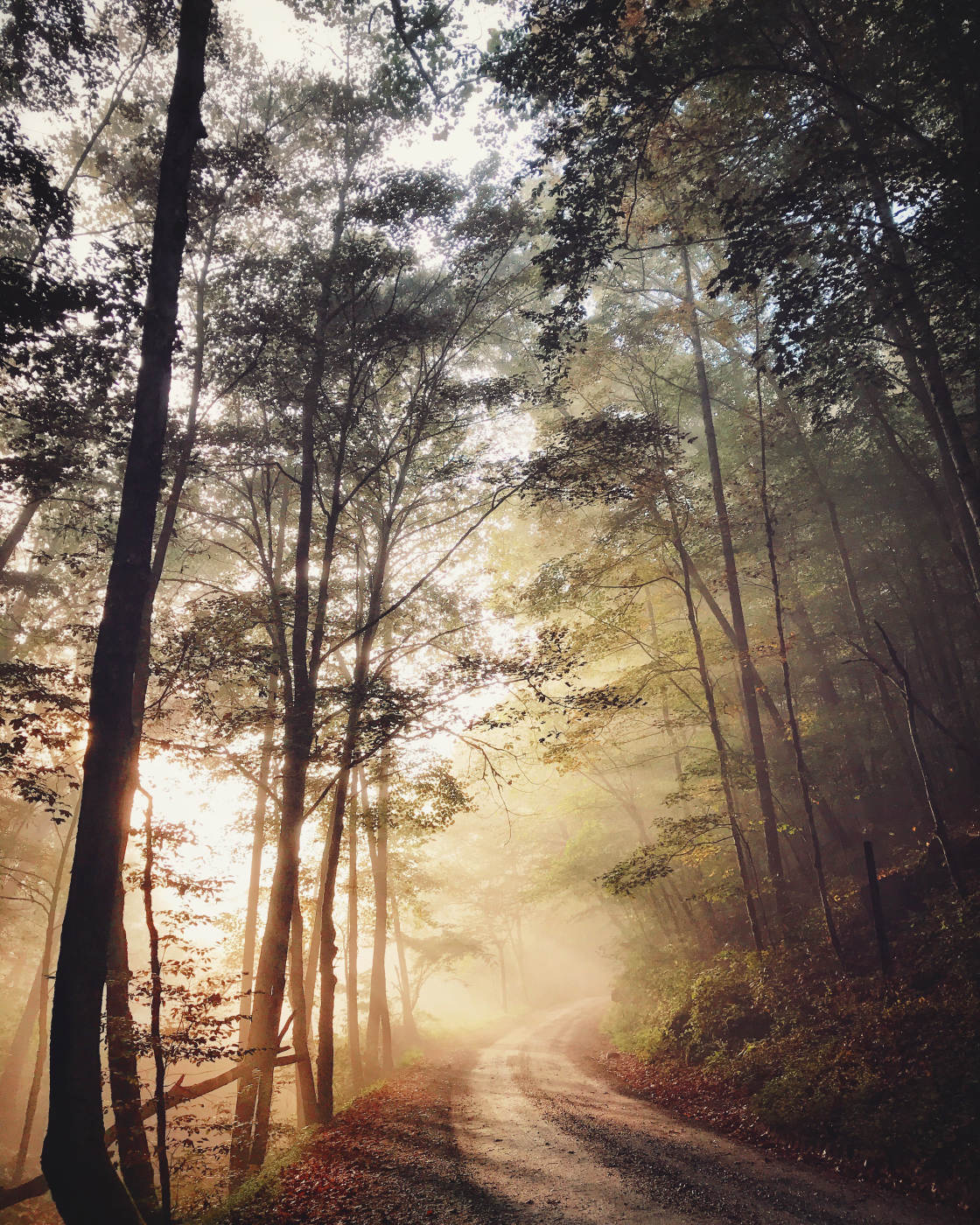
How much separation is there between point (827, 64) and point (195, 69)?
8.35 meters

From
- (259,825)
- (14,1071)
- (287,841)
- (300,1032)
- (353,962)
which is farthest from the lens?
(14,1071)

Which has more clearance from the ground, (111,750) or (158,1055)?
(111,750)

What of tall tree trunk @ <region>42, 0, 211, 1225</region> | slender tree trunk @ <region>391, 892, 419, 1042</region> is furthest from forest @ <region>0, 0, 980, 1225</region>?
slender tree trunk @ <region>391, 892, 419, 1042</region>

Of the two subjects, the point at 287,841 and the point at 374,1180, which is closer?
the point at 374,1180

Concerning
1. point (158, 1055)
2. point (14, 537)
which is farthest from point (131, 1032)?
point (14, 537)

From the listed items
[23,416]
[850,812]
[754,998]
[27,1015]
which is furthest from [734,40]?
[27,1015]

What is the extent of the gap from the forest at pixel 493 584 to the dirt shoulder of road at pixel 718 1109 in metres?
0.08

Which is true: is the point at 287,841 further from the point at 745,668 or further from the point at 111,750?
the point at 745,668

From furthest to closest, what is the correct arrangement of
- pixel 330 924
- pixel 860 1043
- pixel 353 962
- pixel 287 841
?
pixel 353 962 → pixel 330 924 → pixel 287 841 → pixel 860 1043

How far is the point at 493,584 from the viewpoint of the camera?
606 inches

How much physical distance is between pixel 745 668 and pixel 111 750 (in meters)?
10.9

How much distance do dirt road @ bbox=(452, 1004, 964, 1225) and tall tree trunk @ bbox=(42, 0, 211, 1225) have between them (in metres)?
3.78

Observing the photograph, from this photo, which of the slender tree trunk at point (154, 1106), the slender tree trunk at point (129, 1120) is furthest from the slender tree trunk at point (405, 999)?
the slender tree trunk at point (129, 1120)

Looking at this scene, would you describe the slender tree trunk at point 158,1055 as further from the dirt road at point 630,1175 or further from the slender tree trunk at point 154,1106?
the dirt road at point 630,1175
